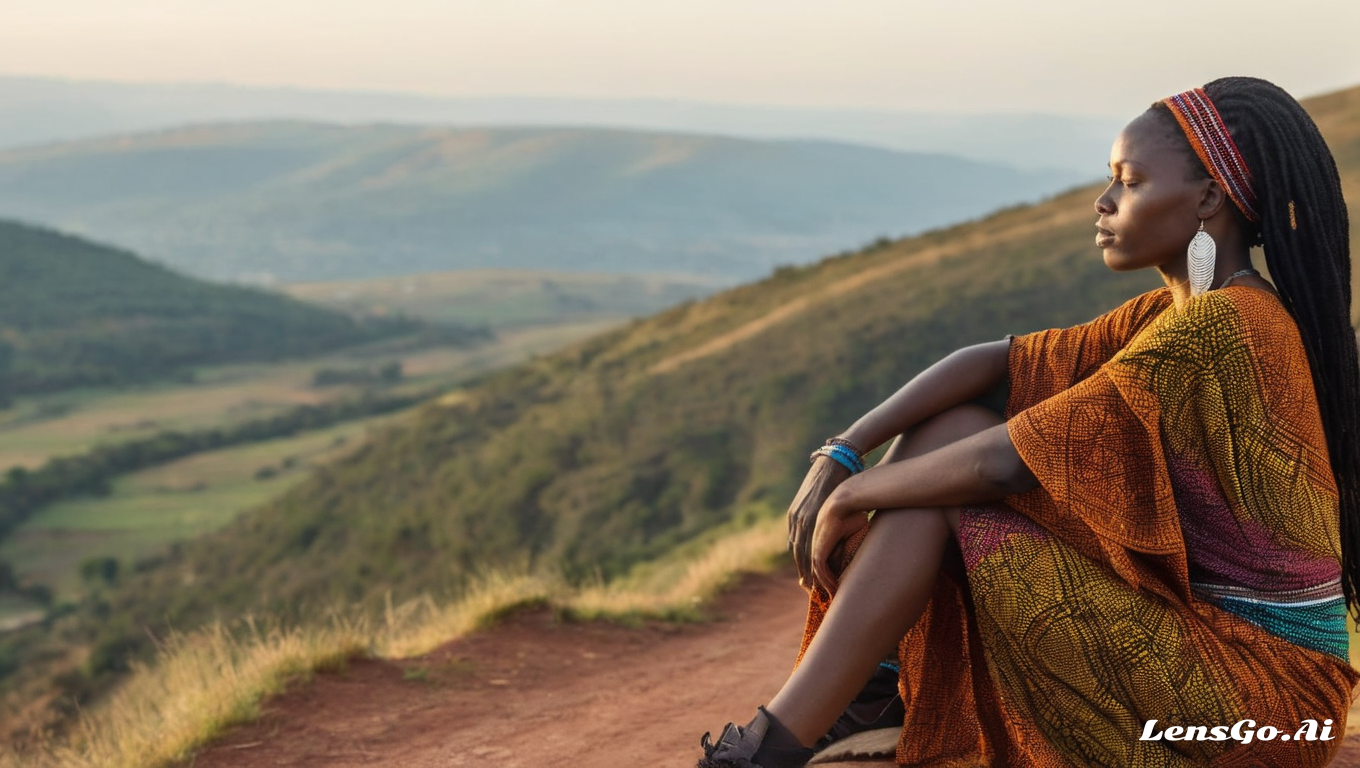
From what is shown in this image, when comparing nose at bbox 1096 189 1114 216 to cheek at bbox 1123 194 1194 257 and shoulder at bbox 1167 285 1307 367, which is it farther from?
shoulder at bbox 1167 285 1307 367

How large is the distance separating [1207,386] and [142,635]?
29817 millimetres

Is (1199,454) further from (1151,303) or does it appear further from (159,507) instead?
(159,507)

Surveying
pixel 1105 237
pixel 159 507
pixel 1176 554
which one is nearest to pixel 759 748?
pixel 1176 554

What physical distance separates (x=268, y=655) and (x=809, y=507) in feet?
9.48

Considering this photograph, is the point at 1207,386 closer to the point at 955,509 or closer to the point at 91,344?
the point at 955,509

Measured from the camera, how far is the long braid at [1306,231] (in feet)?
8.06

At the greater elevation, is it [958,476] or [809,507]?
[958,476]

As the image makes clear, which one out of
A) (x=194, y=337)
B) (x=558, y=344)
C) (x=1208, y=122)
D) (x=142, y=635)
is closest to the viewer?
(x=1208, y=122)

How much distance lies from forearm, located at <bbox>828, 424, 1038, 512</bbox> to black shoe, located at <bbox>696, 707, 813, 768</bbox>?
0.48 m

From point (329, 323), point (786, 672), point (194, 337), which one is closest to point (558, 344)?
point (329, 323)

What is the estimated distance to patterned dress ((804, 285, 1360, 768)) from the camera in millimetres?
2344

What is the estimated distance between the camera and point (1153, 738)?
2.37m

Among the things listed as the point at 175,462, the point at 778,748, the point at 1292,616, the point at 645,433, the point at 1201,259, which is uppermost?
the point at 1201,259

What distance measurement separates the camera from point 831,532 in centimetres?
265
